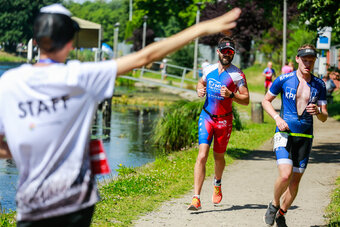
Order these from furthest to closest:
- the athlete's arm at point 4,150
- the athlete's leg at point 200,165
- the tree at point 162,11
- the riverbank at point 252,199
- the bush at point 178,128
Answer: the tree at point 162,11
the bush at point 178,128
the athlete's leg at point 200,165
the riverbank at point 252,199
the athlete's arm at point 4,150

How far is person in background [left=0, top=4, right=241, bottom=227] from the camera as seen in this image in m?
3.04

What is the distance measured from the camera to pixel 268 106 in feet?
21.6

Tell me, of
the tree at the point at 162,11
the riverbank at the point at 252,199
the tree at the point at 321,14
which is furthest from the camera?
the tree at the point at 162,11

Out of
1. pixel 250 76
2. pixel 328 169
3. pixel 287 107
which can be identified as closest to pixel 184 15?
pixel 250 76

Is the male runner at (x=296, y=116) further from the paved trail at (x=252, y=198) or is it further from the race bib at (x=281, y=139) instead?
the paved trail at (x=252, y=198)

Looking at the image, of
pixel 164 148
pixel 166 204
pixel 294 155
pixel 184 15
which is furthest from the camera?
pixel 184 15

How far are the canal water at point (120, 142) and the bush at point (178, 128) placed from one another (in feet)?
1.45

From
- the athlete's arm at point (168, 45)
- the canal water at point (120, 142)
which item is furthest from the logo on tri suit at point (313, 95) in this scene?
the canal water at point (120, 142)

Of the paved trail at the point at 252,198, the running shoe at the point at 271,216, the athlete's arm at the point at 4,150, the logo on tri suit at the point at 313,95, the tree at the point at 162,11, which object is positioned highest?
the tree at the point at 162,11

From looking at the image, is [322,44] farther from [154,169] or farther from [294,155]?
[294,155]

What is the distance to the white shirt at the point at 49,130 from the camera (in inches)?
120

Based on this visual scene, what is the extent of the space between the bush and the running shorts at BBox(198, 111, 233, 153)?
23.2 feet

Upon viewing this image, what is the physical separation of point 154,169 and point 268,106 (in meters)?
4.53

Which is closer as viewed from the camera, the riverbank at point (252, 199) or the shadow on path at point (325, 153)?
the riverbank at point (252, 199)
